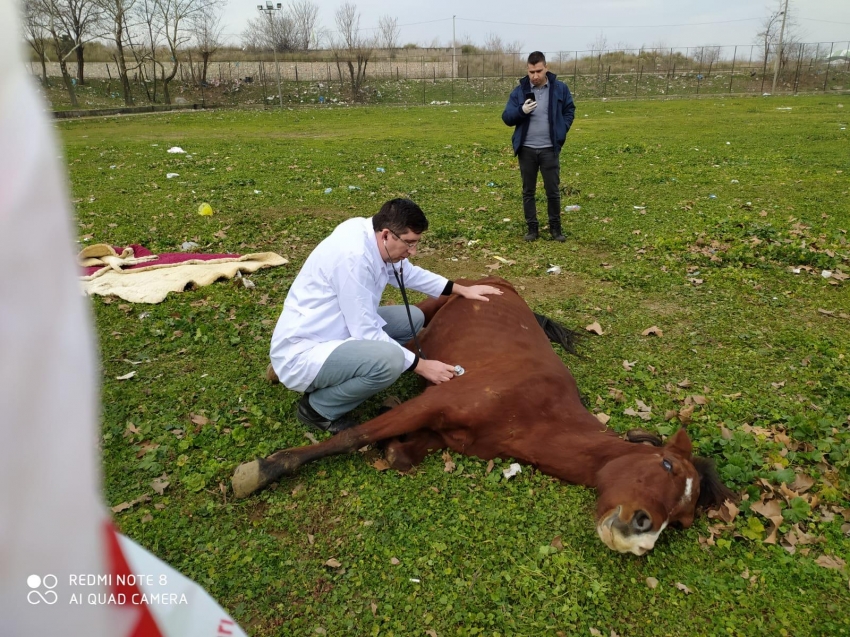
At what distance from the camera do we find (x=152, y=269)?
6348mm

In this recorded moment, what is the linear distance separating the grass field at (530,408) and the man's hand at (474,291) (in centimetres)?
82

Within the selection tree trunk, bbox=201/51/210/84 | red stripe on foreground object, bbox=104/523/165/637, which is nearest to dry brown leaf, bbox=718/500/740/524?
red stripe on foreground object, bbox=104/523/165/637

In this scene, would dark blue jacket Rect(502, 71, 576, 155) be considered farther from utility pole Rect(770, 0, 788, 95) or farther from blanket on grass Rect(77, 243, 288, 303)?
utility pole Rect(770, 0, 788, 95)

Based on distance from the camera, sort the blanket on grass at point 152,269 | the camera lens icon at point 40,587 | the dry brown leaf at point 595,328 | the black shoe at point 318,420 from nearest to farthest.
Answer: the camera lens icon at point 40,587 → the black shoe at point 318,420 → the dry brown leaf at point 595,328 → the blanket on grass at point 152,269

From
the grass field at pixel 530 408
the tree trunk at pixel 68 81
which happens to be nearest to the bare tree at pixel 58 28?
the tree trunk at pixel 68 81

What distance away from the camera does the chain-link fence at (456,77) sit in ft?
140

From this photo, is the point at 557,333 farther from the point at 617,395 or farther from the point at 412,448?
the point at 412,448

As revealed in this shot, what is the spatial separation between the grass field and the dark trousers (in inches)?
16.0

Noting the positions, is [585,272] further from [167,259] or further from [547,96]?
[167,259]

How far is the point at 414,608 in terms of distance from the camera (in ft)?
8.98

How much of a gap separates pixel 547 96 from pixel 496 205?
2.21 m

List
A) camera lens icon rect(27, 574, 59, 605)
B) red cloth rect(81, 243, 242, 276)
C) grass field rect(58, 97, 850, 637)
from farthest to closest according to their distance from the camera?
red cloth rect(81, 243, 242, 276), grass field rect(58, 97, 850, 637), camera lens icon rect(27, 574, 59, 605)

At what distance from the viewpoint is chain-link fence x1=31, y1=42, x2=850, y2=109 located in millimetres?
42812

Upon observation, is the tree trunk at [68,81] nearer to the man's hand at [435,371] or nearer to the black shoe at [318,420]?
the black shoe at [318,420]
